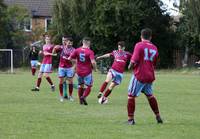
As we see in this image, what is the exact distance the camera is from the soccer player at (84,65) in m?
17.7

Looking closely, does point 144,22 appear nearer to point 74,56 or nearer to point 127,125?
point 74,56

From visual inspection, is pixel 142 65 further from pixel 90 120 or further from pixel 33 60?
pixel 33 60

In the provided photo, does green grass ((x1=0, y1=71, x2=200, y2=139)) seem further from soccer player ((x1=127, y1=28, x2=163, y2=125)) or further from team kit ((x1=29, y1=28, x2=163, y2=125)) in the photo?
soccer player ((x1=127, y1=28, x2=163, y2=125))

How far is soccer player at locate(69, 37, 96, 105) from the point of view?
58.0 ft

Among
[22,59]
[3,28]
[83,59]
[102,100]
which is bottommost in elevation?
[22,59]

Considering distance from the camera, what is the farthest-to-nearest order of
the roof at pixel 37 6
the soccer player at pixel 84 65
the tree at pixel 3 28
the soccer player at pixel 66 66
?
1. the roof at pixel 37 6
2. the tree at pixel 3 28
3. the soccer player at pixel 66 66
4. the soccer player at pixel 84 65

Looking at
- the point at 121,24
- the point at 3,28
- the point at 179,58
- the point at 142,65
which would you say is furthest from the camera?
the point at 179,58

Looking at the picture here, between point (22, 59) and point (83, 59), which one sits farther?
point (22, 59)

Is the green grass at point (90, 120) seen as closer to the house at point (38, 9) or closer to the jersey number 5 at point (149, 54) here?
the jersey number 5 at point (149, 54)

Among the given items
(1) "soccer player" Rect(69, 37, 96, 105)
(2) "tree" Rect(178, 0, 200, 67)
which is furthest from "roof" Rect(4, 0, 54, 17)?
(1) "soccer player" Rect(69, 37, 96, 105)

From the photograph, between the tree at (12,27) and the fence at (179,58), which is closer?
the tree at (12,27)

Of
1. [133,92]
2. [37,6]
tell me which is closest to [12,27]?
[37,6]

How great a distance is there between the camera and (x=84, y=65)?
706 inches

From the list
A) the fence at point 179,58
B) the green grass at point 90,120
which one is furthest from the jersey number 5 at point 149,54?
the fence at point 179,58
